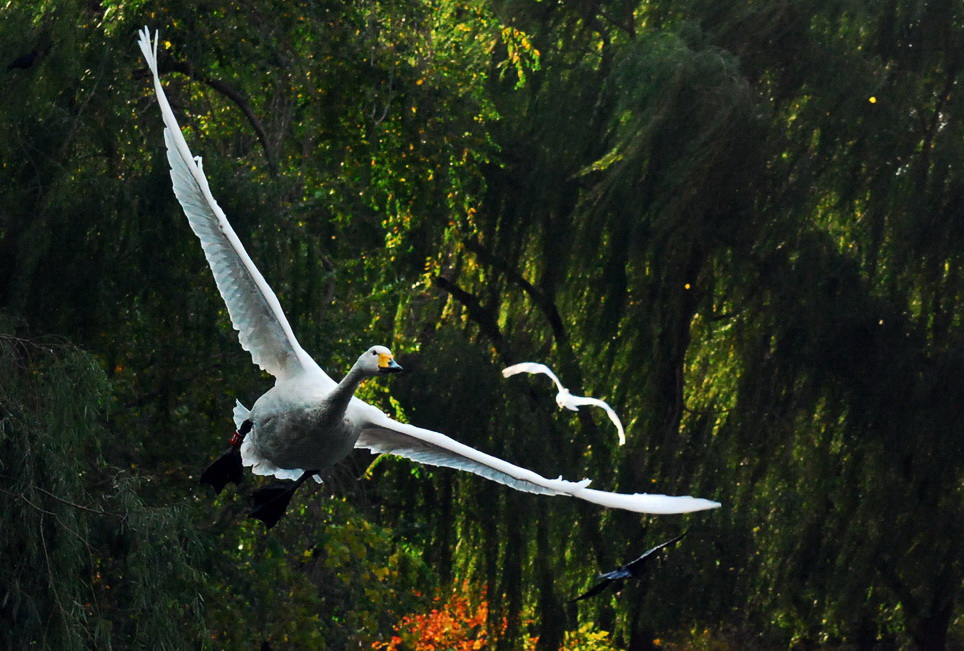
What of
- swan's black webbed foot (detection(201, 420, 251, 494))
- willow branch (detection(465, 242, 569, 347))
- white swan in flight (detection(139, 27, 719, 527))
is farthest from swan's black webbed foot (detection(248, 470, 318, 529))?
willow branch (detection(465, 242, 569, 347))

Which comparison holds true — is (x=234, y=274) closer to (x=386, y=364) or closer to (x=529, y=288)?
(x=386, y=364)

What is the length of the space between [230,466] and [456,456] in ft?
3.35

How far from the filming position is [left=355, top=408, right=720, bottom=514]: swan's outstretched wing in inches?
250

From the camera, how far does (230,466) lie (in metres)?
7.32

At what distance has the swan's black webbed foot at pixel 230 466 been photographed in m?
7.27

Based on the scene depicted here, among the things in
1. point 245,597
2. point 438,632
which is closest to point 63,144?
point 245,597

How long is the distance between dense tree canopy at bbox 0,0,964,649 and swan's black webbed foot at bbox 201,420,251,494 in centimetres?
283

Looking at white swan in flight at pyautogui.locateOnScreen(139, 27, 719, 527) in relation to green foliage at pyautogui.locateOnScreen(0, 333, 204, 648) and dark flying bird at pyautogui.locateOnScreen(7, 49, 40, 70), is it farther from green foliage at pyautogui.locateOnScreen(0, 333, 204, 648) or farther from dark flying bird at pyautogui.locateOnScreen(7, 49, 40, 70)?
dark flying bird at pyautogui.locateOnScreen(7, 49, 40, 70)

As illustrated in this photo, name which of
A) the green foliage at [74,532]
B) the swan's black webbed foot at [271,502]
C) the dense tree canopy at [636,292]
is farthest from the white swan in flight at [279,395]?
the dense tree canopy at [636,292]

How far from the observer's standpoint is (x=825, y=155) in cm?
1385

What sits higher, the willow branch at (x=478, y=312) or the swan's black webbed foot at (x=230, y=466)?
the willow branch at (x=478, y=312)

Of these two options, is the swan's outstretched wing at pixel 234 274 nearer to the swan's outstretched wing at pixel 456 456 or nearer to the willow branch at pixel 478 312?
the swan's outstretched wing at pixel 456 456

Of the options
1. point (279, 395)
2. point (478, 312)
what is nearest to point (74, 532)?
point (279, 395)

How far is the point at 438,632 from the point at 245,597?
12.5ft
